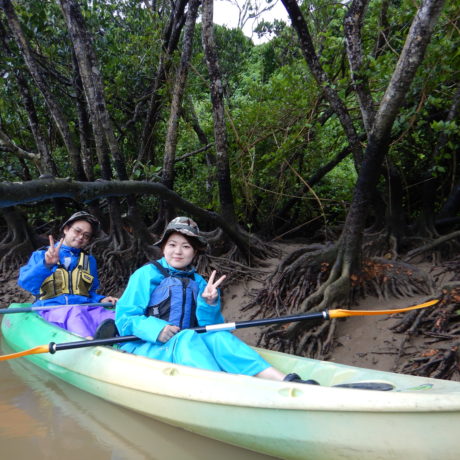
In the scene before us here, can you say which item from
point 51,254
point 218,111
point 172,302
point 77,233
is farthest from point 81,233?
point 218,111

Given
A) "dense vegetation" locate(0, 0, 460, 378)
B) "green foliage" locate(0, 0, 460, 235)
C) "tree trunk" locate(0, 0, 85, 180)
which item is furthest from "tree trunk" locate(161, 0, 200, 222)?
"tree trunk" locate(0, 0, 85, 180)

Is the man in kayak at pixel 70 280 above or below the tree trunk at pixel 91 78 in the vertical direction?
below

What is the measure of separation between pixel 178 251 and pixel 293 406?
1363 millimetres

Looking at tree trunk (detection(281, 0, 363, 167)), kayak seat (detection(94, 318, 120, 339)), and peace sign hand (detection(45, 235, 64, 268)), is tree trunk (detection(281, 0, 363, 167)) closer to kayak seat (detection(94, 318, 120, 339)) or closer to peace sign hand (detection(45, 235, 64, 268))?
kayak seat (detection(94, 318, 120, 339))

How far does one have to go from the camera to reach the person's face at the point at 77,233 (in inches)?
161

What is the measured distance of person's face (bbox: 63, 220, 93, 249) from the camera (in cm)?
409

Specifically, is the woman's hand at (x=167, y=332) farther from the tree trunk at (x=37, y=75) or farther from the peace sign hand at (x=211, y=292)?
the tree trunk at (x=37, y=75)

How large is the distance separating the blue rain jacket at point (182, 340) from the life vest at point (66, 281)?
146 centimetres

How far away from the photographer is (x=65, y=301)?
4.19 metres

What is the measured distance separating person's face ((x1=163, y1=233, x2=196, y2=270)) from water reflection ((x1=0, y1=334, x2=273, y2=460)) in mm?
1037

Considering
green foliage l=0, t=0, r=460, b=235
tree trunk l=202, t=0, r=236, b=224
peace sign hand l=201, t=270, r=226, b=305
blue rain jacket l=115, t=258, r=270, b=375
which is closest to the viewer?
blue rain jacket l=115, t=258, r=270, b=375

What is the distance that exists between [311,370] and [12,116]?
304 inches

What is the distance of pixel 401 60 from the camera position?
3410mm

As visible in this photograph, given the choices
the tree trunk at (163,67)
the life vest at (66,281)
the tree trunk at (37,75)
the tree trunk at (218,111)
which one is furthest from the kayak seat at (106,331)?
the tree trunk at (37,75)
